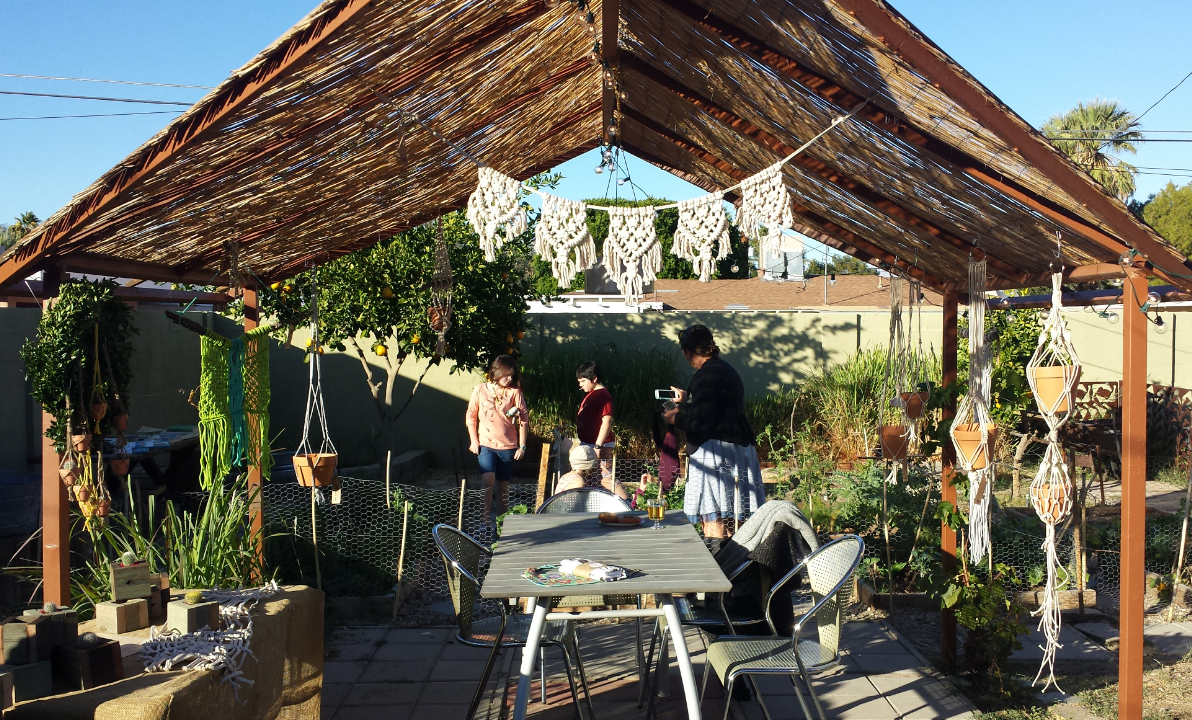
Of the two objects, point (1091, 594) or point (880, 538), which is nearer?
point (1091, 594)

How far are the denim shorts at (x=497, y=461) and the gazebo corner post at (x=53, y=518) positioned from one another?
10.3 feet

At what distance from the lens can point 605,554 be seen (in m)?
3.25

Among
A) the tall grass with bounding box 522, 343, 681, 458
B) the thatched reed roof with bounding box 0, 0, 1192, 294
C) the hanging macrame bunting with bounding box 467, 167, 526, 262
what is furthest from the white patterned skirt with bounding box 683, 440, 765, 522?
the tall grass with bounding box 522, 343, 681, 458

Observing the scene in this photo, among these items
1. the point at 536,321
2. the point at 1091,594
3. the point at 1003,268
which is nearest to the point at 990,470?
the point at 1003,268

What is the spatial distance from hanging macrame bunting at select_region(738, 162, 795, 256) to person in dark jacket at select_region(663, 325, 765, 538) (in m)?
1.13

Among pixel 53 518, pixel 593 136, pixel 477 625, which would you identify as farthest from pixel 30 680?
→ pixel 593 136

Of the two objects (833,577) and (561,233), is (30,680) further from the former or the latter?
(833,577)

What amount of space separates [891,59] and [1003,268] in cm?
172

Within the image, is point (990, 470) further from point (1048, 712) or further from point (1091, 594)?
point (1091, 594)

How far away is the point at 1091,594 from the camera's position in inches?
188

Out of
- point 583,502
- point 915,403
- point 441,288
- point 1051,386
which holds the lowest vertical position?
point 583,502

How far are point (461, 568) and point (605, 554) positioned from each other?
0.55m

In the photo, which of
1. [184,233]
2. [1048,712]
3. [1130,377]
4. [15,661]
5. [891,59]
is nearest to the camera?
[15,661]

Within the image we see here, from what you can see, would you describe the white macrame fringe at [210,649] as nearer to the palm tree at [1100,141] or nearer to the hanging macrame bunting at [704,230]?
the hanging macrame bunting at [704,230]
